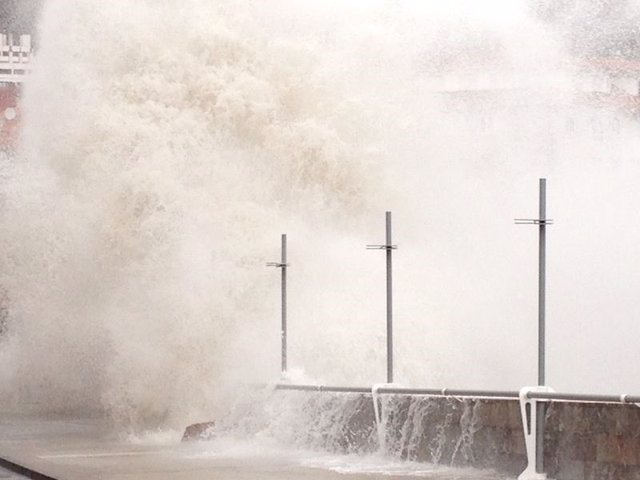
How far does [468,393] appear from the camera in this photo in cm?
1941

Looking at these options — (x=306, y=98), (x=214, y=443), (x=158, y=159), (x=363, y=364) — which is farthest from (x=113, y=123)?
(x=214, y=443)

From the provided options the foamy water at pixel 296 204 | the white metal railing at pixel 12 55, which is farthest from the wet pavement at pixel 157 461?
the white metal railing at pixel 12 55

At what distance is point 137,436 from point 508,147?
16.2 m

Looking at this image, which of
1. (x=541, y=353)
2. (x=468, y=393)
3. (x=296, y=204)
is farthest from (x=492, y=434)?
(x=296, y=204)

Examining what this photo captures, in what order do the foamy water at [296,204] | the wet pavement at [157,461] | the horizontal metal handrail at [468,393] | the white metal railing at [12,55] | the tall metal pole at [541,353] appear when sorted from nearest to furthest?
the horizontal metal handrail at [468,393]
the tall metal pole at [541,353]
the wet pavement at [157,461]
the foamy water at [296,204]
the white metal railing at [12,55]

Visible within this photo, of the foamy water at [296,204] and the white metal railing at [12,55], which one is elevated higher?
the white metal railing at [12,55]

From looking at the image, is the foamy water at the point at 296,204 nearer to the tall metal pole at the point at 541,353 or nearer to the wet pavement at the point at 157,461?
the wet pavement at the point at 157,461

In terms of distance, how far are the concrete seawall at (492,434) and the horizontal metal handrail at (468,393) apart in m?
0.06

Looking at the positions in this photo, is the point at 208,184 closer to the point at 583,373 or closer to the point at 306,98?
the point at 306,98

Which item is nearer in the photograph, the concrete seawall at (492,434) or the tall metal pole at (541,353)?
the concrete seawall at (492,434)

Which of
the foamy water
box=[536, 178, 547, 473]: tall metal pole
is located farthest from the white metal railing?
box=[536, 178, 547, 473]: tall metal pole

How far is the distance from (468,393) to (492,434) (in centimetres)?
56

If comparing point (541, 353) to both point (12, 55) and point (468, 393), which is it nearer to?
point (468, 393)

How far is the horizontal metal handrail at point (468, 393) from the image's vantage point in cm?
1691
